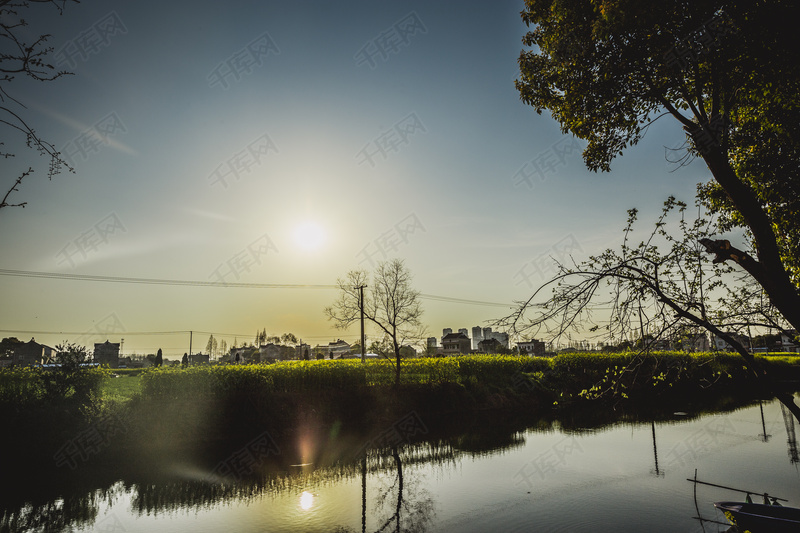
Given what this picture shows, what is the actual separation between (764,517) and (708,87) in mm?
6562

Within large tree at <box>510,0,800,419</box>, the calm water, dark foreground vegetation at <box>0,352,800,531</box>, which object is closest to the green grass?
dark foreground vegetation at <box>0,352,800,531</box>

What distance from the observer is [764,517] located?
643 centimetres

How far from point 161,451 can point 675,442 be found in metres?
18.8

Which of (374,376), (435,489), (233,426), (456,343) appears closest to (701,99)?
(435,489)

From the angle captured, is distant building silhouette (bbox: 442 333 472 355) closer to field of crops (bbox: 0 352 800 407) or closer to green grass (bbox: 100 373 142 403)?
field of crops (bbox: 0 352 800 407)

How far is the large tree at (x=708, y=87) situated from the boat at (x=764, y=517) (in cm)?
362

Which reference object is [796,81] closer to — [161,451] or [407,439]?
[407,439]

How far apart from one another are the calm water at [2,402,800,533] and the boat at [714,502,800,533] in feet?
4.74

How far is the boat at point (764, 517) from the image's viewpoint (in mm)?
6227

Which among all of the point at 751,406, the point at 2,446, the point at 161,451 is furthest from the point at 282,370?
the point at 751,406

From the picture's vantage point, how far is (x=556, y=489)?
10.7 meters

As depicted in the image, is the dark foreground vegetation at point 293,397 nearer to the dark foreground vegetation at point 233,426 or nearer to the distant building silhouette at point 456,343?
the dark foreground vegetation at point 233,426

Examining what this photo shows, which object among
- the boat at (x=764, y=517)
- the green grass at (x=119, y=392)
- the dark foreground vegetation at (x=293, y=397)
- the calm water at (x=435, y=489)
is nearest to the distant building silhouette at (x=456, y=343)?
the dark foreground vegetation at (x=293, y=397)

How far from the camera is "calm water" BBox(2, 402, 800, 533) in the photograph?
847cm
